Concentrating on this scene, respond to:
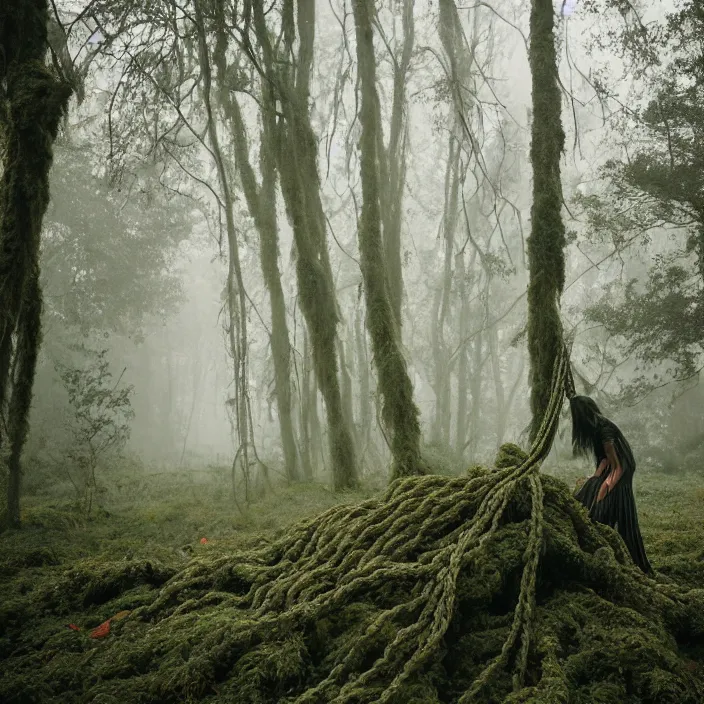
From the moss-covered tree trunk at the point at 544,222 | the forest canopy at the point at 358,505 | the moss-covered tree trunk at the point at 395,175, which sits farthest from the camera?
the moss-covered tree trunk at the point at 395,175

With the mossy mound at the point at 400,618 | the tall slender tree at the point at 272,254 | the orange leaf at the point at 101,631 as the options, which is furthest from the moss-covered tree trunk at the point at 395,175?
the orange leaf at the point at 101,631

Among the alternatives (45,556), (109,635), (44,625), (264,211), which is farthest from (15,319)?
(264,211)

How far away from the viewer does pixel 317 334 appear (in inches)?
346

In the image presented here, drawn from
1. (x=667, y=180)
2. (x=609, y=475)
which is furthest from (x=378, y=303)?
(x=667, y=180)

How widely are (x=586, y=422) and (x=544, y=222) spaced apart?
93.9 inches

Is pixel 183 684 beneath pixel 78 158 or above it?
beneath

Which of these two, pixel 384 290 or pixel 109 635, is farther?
pixel 384 290

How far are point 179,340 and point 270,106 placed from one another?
90.0 feet

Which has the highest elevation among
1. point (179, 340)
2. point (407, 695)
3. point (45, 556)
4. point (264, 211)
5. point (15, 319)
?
point (179, 340)

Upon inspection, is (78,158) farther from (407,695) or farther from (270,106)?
(407,695)

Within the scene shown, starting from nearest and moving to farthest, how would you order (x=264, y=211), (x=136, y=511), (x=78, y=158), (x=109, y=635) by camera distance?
(x=109, y=635) < (x=136, y=511) < (x=264, y=211) < (x=78, y=158)

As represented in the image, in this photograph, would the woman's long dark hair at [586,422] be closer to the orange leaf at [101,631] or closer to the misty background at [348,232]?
the misty background at [348,232]

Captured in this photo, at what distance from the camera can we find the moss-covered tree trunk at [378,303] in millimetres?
7010

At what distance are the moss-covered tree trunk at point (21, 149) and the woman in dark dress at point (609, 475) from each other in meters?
5.10
